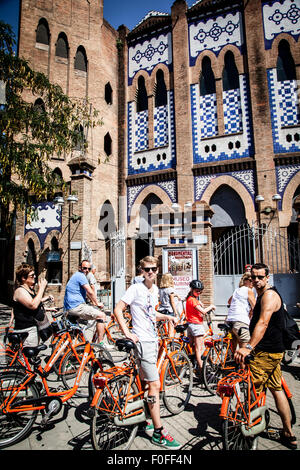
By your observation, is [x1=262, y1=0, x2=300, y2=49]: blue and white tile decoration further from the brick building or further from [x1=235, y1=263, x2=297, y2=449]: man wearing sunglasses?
[x1=235, y1=263, x2=297, y2=449]: man wearing sunglasses

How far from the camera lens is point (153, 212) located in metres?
10.9

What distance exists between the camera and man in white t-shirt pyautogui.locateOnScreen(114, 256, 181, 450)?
3.12m

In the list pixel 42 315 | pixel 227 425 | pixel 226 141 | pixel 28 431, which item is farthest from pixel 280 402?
pixel 226 141

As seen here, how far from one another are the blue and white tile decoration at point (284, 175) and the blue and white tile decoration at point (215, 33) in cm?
642

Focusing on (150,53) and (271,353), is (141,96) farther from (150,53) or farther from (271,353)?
(271,353)

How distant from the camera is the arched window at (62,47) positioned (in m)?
16.0

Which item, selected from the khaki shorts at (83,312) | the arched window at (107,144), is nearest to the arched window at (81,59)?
the arched window at (107,144)

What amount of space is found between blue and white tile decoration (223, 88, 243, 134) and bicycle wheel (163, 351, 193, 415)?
12.6 m

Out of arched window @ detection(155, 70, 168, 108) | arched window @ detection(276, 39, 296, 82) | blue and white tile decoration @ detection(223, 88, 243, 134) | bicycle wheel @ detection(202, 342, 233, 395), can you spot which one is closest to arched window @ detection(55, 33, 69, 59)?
arched window @ detection(155, 70, 168, 108)

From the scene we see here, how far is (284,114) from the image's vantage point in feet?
46.1

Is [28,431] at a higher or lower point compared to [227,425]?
lower

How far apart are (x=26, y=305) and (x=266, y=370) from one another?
301 centimetres

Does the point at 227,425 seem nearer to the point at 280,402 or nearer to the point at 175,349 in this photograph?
the point at 280,402

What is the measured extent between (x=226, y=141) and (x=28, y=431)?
14015 millimetres
